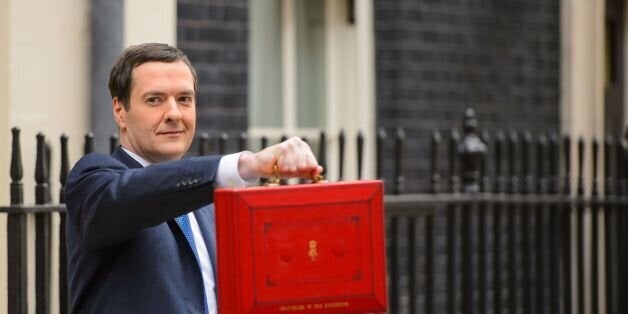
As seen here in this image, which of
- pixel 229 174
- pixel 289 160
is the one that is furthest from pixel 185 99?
pixel 289 160

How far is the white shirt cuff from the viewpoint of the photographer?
3312 millimetres

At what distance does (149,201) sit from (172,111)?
28 cm

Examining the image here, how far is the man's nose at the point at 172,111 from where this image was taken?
3.51 meters

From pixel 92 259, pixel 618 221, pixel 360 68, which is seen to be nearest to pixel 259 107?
pixel 360 68

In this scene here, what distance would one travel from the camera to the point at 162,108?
3.53 meters

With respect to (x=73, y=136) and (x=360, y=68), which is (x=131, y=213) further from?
(x=360, y=68)

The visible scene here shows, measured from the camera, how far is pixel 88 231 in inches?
134

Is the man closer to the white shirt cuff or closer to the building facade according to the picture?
the white shirt cuff

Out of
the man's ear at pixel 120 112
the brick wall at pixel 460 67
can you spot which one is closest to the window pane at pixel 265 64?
the brick wall at pixel 460 67

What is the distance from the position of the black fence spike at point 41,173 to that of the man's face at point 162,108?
4.94 ft

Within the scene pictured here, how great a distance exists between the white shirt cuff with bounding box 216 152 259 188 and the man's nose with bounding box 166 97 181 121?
0.75 feet

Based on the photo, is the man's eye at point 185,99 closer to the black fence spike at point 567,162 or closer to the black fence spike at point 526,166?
the black fence spike at point 526,166

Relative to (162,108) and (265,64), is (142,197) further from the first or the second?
(265,64)

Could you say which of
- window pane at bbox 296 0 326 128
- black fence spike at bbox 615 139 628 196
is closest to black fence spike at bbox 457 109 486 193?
black fence spike at bbox 615 139 628 196
